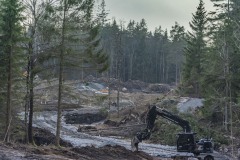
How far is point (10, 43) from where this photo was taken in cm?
2541

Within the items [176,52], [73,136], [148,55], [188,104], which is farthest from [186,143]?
[148,55]

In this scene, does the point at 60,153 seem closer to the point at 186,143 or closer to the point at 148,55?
the point at 186,143

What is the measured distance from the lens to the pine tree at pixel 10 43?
2520 cm

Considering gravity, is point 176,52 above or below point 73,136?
above

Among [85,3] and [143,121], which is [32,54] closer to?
[85,3]

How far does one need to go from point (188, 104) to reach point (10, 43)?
91.0 feet

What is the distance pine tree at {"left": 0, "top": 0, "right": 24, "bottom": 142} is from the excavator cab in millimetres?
10309

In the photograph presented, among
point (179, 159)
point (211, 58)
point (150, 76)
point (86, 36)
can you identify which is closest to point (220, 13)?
point (211, 58)

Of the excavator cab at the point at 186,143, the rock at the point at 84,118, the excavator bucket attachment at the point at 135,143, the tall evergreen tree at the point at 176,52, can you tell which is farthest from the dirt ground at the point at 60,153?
the tall evergreen tree at the point at 176,52

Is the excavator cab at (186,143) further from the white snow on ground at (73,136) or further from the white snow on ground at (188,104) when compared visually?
the white snow on ground at (188,104)

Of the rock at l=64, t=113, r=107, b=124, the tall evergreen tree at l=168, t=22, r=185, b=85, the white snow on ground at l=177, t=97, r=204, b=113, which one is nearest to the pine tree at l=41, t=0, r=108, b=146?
the white snow on ground at l=177, t=97, r=204, b=113

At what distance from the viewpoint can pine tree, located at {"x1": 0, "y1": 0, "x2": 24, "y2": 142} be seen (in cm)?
2520

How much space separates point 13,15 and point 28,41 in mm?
1830

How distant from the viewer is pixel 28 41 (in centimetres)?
2566
